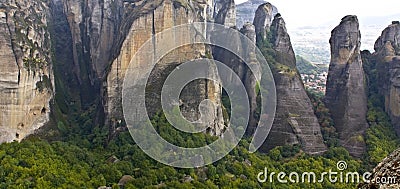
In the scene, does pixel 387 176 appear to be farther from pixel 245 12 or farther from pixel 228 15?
pixel 245 12

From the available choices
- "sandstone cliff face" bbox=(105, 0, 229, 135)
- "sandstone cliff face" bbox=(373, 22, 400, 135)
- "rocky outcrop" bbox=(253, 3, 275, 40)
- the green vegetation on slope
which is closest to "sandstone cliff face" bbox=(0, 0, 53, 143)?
"sandstone cliff face" bbox=(105, 0, 229, 135)

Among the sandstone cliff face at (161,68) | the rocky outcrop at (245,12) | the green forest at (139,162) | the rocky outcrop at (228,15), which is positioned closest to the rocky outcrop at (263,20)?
the rocky outcrop at (228,15)

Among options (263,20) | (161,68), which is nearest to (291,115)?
(161,68)

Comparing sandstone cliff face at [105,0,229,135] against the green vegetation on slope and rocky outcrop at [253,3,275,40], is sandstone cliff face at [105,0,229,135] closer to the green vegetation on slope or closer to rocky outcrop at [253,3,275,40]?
rocky outcrop at [253,3,275,40]

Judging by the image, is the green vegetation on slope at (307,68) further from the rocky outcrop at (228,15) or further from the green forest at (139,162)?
the green forest at (139,162)

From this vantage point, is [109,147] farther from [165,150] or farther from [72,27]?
[72,27]

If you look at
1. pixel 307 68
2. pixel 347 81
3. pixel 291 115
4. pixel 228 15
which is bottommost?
pixel 291 115
